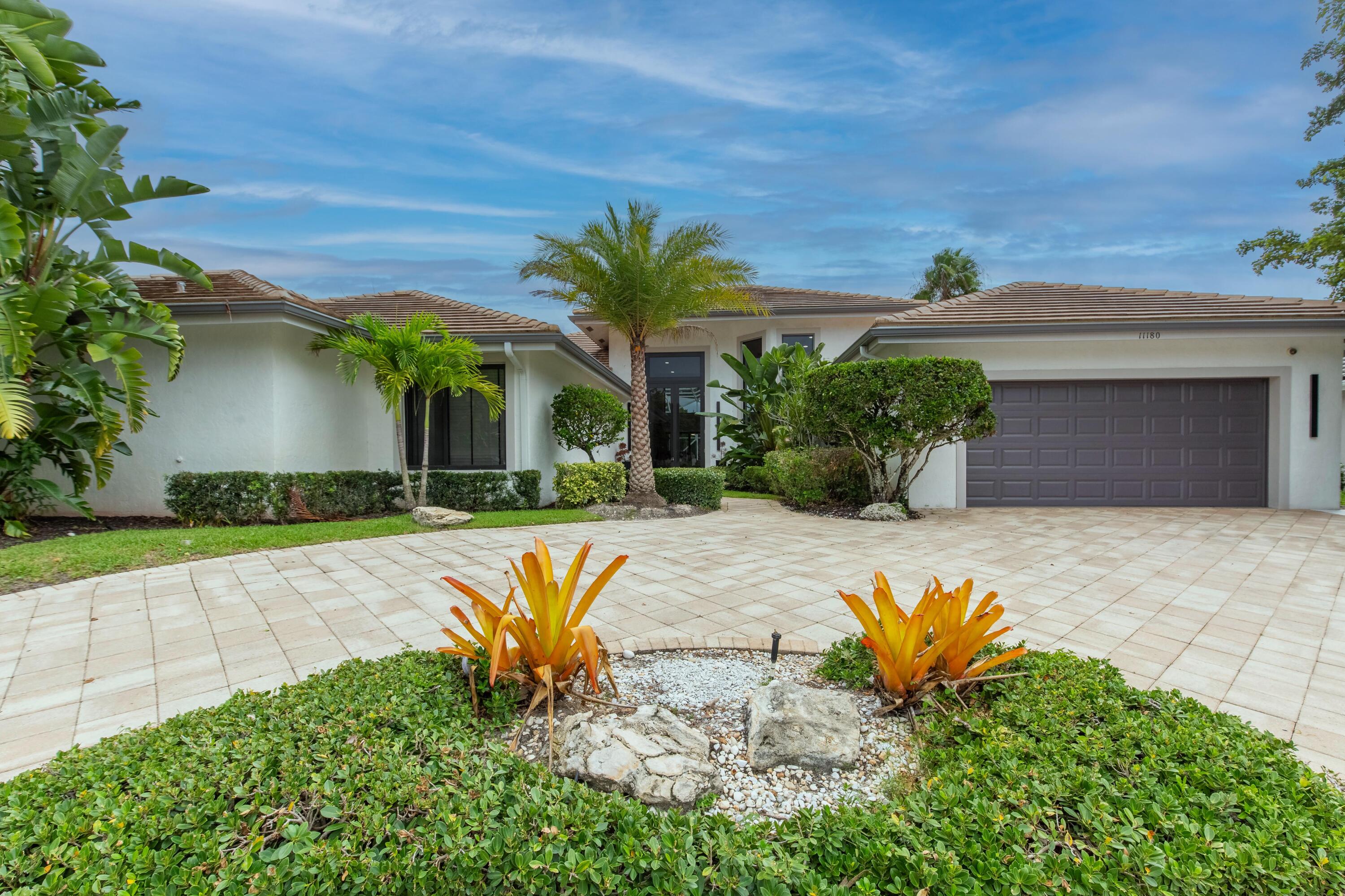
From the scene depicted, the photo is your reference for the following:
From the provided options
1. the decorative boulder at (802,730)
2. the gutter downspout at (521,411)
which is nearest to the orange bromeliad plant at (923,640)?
the decorative boulder at (802,730)

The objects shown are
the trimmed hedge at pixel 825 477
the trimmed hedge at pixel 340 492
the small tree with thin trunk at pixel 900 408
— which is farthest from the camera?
the trimmed hedge at pixel 825 477

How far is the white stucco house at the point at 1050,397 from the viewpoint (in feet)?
30.5

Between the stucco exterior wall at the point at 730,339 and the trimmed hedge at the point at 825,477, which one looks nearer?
the trimmed hedge at the point at 825,477

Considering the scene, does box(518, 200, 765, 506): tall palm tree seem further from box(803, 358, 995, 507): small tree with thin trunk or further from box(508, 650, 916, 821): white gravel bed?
box(508, 650, 916, 821): white gravel bed

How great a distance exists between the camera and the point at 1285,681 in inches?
131

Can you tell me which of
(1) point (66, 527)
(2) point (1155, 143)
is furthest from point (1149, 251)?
(1) point (66, 527)

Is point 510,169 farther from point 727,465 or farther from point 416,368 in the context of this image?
point 727,465

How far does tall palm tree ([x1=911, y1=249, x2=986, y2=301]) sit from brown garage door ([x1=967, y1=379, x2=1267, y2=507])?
1700cm

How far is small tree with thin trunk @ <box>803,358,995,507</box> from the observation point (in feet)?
28.6

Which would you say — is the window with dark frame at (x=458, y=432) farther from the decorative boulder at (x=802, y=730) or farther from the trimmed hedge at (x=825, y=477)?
the decorative boulder at (x=802, y=730)

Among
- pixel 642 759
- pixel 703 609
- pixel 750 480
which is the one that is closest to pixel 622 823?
pixel 642 759

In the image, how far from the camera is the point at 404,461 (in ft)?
31.7

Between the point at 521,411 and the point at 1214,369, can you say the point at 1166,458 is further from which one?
the point at 521,411

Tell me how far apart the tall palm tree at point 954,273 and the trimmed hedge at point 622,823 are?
2751cm
